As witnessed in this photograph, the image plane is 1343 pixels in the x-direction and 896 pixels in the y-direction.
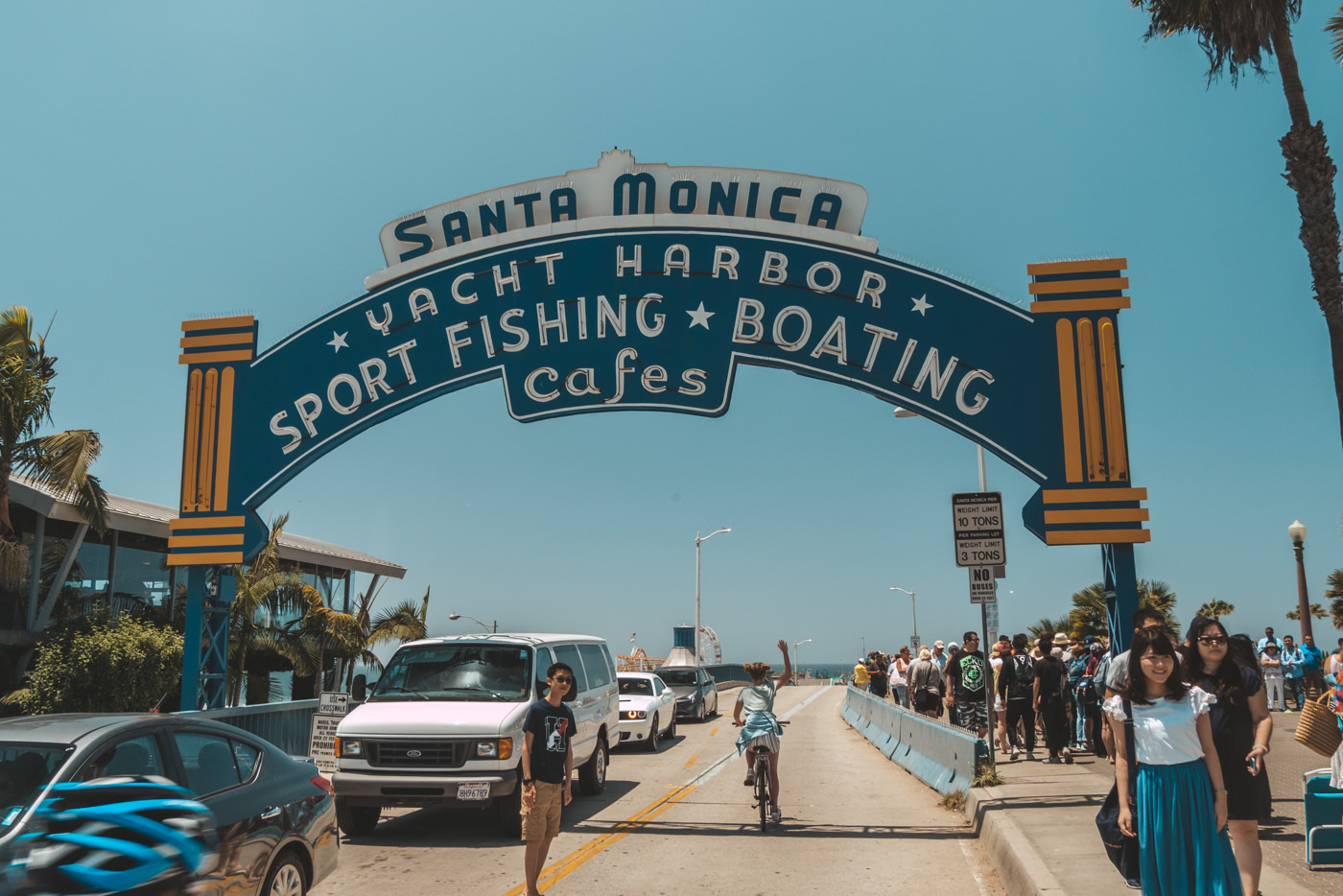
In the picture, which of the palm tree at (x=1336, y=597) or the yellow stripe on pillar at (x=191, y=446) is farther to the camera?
the palm tree at (x=1336, y=597)

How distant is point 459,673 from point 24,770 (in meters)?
6.37

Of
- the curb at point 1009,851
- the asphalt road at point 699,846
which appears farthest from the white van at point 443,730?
the curb at point 1009,851

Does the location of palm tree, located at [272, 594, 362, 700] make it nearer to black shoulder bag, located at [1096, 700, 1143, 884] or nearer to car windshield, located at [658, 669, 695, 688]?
car windshield, located at [658, 669, 695, 688]

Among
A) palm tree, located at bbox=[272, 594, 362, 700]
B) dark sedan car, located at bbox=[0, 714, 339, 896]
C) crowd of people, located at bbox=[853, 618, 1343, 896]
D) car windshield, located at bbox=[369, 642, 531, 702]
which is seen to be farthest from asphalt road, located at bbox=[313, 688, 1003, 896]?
palm tree, located at bbox=[272, 594, 362, 700]

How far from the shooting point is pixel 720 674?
50375 millimetres

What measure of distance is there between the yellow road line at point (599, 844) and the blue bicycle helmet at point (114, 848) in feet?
18.2

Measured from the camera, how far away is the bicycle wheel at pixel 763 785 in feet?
34.9

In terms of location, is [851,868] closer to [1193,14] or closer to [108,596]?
[1193,14]

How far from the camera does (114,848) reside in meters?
2.68

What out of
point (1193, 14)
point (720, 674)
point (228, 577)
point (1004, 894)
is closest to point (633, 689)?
point (228, 577)

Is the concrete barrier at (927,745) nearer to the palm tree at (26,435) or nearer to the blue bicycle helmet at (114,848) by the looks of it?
the blue bicycle helmet at (114,848)

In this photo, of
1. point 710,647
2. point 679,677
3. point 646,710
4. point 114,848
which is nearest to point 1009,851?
point 114,848

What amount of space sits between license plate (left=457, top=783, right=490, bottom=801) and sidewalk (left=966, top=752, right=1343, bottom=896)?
4.87 metres

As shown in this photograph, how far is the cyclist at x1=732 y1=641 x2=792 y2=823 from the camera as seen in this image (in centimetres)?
1090
